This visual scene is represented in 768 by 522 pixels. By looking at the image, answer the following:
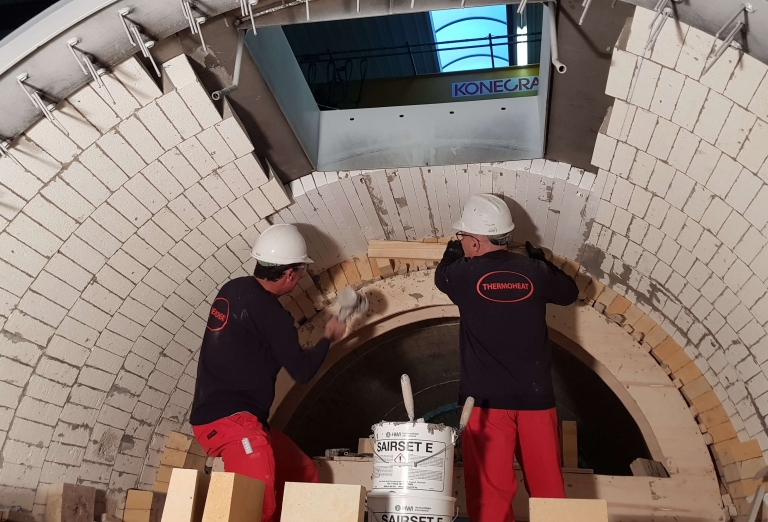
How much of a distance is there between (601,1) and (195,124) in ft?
5.63

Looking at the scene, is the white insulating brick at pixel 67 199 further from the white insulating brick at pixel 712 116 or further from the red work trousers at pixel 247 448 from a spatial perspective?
the white insulating brick at pixel 712 116

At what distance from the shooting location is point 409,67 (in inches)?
277

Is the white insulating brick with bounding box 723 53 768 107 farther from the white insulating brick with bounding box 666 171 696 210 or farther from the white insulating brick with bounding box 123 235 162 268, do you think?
the white insulating brick with bounding box 123 235 162 268

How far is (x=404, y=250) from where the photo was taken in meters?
4.09

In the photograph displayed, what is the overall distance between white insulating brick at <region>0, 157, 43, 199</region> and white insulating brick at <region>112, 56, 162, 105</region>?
0.53m

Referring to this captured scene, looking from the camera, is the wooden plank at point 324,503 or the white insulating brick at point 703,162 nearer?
the wooden plank at point 324,503

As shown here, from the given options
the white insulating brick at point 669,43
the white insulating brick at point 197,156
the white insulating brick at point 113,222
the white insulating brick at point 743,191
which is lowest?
the white insulating brick at point 113,222

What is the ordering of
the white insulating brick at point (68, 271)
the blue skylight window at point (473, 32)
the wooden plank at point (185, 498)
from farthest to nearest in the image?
1. the blue skylight window at point (473, 32)
2. the white insulating brick at point (68, 271)
3. the wooden plank at point (185, 498)

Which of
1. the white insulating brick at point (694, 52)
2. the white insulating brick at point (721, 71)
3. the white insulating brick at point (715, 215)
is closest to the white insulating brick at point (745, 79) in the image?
the white insulating brick at point (721, 71)

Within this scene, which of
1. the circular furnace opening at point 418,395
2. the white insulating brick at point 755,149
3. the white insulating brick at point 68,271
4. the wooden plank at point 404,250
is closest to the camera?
the white insulating brick at point 755,149

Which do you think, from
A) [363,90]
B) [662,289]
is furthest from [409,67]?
[662,289]

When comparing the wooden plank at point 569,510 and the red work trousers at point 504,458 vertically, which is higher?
the red work trousers at point 504,458

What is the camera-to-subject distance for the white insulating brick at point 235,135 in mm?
3156

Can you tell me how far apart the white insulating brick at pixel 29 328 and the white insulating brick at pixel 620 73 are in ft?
8.55
